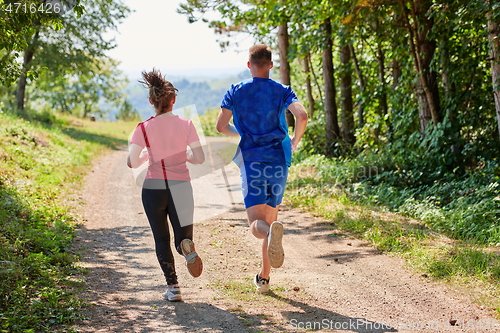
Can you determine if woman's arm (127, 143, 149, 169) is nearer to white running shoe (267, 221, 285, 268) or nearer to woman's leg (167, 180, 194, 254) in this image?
woman's leg (167, 180, 194, 254)

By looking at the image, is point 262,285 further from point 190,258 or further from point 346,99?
point 346,99

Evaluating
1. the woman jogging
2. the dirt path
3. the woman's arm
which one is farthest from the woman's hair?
the dirt path

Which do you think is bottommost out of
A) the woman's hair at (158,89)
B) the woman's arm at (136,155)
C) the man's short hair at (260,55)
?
the woman's arm at (136,155)

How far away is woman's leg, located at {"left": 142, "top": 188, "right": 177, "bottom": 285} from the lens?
4.39 m

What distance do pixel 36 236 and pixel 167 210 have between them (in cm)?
261

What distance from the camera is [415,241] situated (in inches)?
247

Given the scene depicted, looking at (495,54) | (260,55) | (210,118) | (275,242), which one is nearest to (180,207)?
(275,242)

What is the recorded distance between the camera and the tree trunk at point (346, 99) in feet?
50.4

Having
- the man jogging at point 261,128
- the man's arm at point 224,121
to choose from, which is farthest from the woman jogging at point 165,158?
the man jogging at point 261,128

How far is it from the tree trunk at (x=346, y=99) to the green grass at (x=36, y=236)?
27.2ft

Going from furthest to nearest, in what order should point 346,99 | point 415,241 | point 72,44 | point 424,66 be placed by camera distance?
point 72,44, point 346,99, point 424,66, point 415,241

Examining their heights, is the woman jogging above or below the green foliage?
below

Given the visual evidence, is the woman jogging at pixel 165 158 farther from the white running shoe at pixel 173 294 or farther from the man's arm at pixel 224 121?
the man's arm at pixel 224 121

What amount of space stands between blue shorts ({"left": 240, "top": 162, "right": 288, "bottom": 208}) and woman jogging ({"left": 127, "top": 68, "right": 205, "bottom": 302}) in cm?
48
